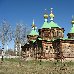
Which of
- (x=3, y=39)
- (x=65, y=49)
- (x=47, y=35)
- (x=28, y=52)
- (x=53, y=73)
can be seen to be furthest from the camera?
(x=3, y=39)

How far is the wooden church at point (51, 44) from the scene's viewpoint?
47.3 m

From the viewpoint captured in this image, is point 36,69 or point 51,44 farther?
point 51,44

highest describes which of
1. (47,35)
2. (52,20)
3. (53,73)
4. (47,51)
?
(52,20)

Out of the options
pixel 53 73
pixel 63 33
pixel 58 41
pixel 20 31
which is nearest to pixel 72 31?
pixel 63 33

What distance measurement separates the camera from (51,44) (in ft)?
161

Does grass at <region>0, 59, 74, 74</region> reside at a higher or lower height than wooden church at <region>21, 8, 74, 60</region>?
lower

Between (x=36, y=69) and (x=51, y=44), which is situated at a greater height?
(x=51, y=44)

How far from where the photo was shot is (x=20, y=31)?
68.5 metres

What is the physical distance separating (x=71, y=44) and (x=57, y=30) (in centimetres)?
558

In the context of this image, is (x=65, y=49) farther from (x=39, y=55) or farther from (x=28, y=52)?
(x=28, y=52)

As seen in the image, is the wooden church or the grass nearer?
the grass

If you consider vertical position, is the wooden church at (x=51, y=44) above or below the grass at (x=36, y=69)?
above

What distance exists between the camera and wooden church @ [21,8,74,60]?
47281 mm

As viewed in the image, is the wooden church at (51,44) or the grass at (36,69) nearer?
the grass at (36,69)
